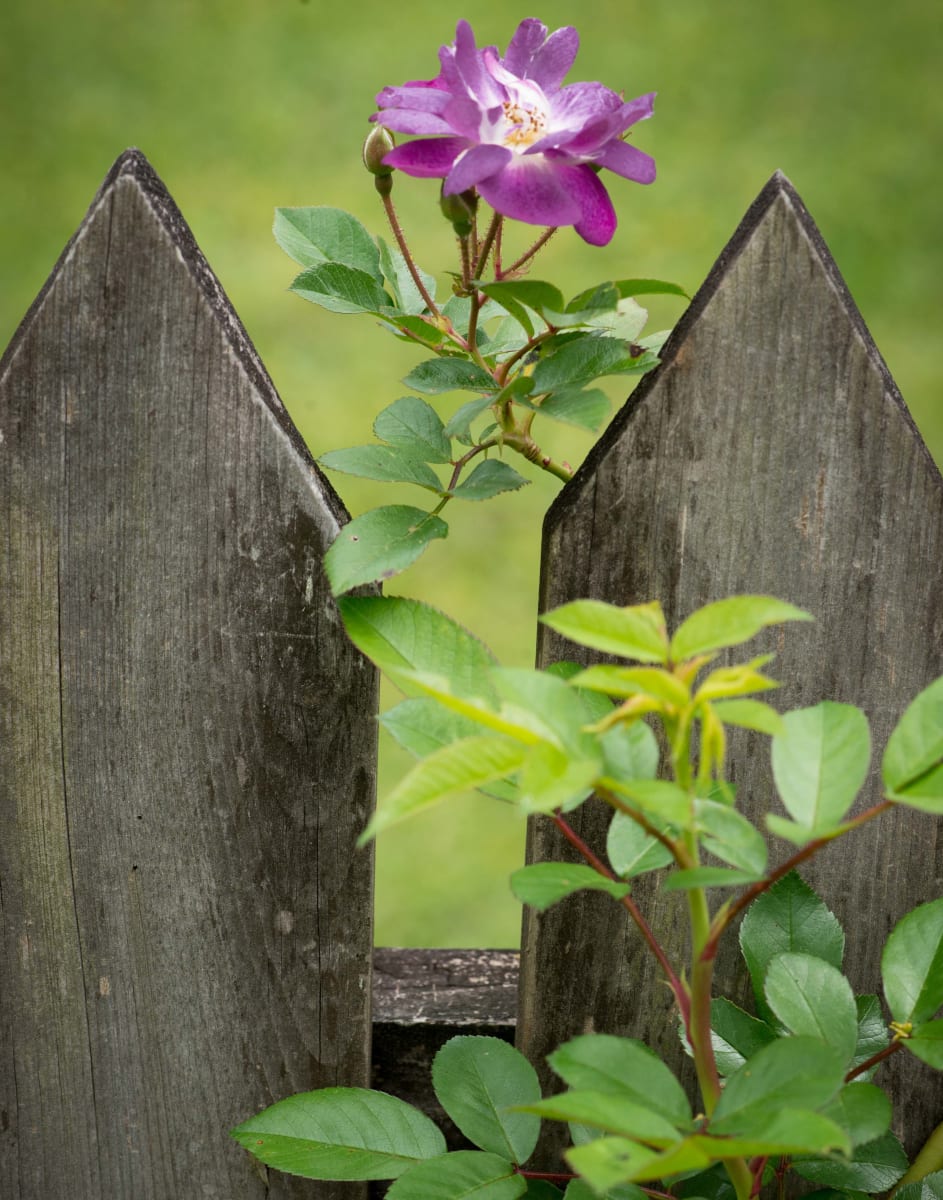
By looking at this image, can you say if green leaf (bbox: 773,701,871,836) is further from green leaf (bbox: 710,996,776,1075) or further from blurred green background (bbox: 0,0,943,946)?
blurred green background (bbox: 0,0,943,946)

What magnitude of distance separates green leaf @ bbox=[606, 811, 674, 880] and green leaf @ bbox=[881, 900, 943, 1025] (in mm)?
193

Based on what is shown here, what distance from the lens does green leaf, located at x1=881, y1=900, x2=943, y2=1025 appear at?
3.16ft

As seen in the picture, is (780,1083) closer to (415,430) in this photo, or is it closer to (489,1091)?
(489,1091)

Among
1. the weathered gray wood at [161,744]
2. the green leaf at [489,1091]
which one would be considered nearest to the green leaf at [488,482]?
the weathered gray wood at [161,744]

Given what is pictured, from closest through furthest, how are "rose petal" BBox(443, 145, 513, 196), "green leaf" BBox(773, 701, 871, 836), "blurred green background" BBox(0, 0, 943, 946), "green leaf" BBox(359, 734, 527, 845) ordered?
1. "green leaf" BBox(359, 734, 527, 845)
2. "green leaf" BBox(773, 701, 871, 836)
3. "rose petal" BBox(443, 145, 513, 196)
4. "blurred green background" BBox(0, 0, 943, 946)

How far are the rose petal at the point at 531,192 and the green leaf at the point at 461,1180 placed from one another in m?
0.70

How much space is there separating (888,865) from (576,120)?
2.35ft

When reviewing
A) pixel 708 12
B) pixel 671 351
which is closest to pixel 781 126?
pixel 708 12

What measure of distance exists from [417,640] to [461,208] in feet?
1.05

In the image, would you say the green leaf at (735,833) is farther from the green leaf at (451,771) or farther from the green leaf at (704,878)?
the green leaf at (451,771)

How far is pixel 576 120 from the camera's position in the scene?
954mm

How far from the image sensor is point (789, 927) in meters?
1.08

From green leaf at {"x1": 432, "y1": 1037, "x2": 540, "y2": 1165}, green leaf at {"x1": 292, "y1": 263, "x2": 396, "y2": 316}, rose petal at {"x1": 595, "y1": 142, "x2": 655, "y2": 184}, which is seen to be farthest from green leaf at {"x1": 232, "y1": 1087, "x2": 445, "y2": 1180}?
rose petal at {"x1": 595, "y1": 142, "x2": 655, "y2": 184}

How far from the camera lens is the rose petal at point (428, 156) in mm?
958
